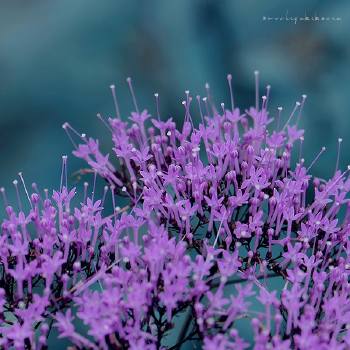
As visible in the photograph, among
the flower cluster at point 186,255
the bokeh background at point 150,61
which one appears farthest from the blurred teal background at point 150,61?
the flower cluster at point 186,255

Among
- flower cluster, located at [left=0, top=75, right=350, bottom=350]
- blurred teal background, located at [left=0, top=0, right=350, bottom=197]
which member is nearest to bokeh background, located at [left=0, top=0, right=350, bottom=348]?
blurred teal background, located at [left=0, top=0, right=350, bottom=197]

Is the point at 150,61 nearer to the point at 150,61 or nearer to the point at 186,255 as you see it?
the point at 150,61

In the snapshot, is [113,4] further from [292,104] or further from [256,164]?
[256,164]

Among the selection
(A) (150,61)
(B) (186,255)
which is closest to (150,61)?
(A) (150,61)

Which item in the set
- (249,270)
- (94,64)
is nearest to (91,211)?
(249,270)

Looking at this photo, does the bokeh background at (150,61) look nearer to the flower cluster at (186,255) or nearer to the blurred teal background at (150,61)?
the blurred teal background at (150,61)

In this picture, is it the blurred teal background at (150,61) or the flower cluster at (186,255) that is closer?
the flower cluster at (186,255)

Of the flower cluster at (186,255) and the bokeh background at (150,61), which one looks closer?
the flower cluster at (186,255)
